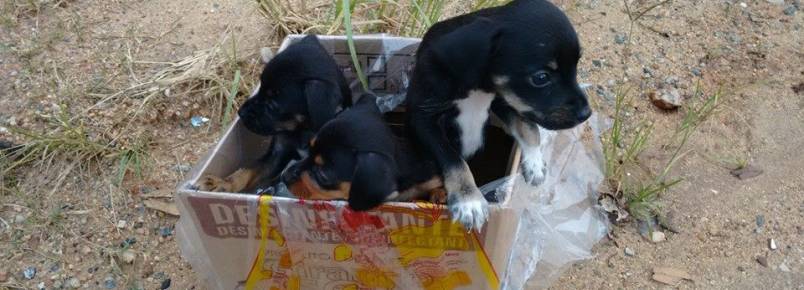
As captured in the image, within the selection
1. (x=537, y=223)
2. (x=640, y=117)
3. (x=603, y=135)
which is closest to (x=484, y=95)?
(x=537, y=223)

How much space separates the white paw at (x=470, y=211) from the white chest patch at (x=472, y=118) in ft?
1.18

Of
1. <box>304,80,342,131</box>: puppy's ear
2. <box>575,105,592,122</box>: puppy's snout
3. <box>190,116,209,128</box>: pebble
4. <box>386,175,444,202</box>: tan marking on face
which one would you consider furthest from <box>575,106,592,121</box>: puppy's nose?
<box>190,116,209,128</box>: pebble

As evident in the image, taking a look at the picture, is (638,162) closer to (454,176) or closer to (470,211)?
(454,176)

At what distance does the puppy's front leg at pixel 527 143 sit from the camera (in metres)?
2.41

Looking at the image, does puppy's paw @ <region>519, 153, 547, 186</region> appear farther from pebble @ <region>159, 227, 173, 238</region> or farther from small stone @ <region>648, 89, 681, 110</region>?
pebble @ <region>159, 227, 173, 238</region>

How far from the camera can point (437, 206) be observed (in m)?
2.00

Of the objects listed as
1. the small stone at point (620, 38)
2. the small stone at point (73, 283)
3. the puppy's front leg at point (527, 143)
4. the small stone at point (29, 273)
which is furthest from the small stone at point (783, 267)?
the small stone at point (29, 273)

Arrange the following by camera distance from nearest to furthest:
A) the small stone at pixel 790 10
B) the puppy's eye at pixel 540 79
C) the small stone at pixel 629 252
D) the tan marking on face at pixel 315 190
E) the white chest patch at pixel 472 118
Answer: the puppy's eye at pixel 540 79 → the tan marking on face at pixel 315 190 → the white chest patch at pixel 472 118 → the small stone at pixel 629 252 → the small stone at pixel 790 10

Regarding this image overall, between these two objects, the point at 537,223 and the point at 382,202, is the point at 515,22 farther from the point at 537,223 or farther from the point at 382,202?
the point at 537,223

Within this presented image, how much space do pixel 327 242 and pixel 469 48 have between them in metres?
0.72

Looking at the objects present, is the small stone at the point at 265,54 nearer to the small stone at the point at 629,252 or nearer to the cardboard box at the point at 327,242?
the cardboard box at the point at 327,242

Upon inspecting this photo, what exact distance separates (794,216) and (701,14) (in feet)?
5.12

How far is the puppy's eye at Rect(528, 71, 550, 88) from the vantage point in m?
2.04

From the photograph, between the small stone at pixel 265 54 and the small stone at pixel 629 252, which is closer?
the small stone at pixel 629 252
